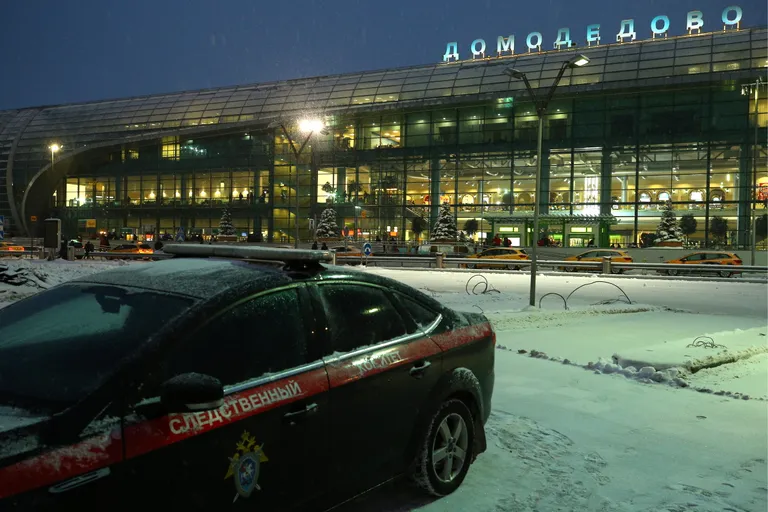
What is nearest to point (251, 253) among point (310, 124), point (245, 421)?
point (245, 421)

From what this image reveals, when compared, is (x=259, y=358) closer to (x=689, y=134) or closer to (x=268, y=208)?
(x=689, y=134)

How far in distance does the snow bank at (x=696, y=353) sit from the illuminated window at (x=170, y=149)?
218 feet

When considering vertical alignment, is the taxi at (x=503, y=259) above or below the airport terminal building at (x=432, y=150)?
below

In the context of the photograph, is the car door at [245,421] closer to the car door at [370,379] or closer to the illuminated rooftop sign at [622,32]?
the car door at [370,379]

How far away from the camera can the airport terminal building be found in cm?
5084

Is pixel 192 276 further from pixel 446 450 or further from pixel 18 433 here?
pixel 446 450

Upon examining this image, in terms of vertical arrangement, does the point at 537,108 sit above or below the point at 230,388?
above

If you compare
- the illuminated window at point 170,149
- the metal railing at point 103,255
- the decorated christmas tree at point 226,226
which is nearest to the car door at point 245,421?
the metal railing at point 103,255

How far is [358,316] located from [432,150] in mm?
57261

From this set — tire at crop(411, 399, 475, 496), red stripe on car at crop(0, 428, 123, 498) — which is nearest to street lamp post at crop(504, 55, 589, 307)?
tire at crop(411, 399, 475, 496)

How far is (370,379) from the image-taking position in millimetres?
3443

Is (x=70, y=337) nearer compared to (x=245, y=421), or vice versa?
(x=245, y=421)

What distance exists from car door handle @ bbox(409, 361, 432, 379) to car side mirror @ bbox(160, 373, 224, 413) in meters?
1.54

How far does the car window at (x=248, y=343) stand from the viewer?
107 inches
